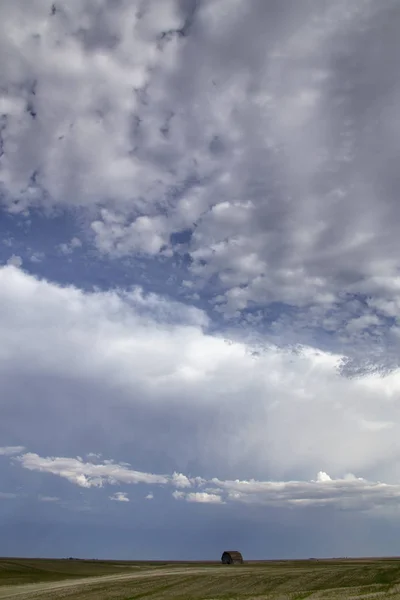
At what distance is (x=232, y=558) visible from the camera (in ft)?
574

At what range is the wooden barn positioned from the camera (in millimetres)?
173500

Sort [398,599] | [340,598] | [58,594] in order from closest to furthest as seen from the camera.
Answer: [398,599]
[340,598]
[58,594]

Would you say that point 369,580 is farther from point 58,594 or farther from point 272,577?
point 58,594

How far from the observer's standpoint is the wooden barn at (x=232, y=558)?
173500 mm

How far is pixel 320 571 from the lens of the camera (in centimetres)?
7362

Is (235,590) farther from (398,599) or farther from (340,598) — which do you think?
(398,599)

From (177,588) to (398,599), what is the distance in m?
33.9

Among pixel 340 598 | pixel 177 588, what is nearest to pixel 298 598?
pixel 340 598

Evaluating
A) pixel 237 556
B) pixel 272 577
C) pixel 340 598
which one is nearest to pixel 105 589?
pixel 272 577

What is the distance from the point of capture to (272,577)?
2736 inches

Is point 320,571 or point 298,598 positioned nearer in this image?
point 298,598

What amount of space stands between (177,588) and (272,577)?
1334 centimetres

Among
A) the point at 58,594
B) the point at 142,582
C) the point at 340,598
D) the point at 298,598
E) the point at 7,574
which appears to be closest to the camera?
the point at 340,598

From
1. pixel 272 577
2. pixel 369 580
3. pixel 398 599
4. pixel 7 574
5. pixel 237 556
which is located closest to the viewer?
pixel 398 599
